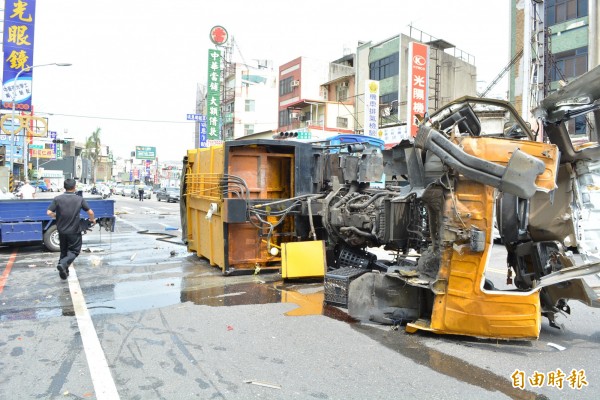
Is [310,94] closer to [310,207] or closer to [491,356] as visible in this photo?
[310,207]

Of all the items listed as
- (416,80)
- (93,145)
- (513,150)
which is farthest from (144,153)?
(513,150)

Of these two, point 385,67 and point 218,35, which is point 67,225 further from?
point 218,35

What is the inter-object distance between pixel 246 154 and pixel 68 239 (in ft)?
11.6

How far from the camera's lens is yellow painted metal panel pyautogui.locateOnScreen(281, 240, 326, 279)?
810 cm

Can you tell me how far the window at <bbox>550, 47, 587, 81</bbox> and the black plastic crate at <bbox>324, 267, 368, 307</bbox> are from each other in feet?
63.4

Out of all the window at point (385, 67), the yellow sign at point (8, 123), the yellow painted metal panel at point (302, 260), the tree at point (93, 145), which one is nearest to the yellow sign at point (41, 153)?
the tree at point (93, 145)

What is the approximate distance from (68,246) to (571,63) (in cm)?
2273

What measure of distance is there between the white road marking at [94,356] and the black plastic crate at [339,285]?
292cm

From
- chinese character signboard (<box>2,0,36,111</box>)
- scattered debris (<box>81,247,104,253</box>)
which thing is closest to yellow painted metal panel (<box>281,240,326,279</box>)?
scattered debris (<box>81,247,104,253</box>)

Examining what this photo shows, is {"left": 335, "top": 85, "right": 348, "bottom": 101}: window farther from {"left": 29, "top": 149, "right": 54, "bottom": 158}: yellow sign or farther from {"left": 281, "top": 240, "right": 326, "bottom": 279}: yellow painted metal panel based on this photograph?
{"left": 29, "top": 149, "right": 54, "bottom": 158}: yellow sign

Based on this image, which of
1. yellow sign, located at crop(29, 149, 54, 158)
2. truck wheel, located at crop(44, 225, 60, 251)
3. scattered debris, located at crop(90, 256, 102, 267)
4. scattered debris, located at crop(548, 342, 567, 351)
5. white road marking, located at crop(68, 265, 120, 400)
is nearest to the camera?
white road marking, located at crop(68, 265, 120, 400)

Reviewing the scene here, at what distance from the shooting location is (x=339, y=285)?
20.2 feet

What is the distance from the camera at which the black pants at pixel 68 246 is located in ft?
26.2

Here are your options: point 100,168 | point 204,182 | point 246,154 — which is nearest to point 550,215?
point 246,154
